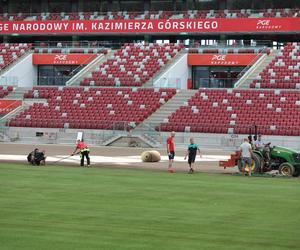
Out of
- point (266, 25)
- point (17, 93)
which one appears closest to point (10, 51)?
point (17, 93)

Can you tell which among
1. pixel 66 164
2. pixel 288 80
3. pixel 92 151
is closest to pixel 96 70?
pixel 288 80

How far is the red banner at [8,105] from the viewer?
206 feet

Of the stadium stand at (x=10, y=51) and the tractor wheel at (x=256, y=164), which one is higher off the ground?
the stadium stand at (x=10, y=51)

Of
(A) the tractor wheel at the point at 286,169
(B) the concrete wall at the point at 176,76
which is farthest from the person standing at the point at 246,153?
(B) the concrete wall at the point at 176,76

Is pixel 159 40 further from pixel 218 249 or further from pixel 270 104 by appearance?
pixel 218 249

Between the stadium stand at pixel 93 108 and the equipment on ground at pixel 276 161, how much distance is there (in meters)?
25.0

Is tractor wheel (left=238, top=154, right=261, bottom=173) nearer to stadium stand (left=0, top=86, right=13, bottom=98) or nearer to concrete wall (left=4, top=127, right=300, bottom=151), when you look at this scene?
concrete wall (left=4, top=127, right=300, bottom=151)

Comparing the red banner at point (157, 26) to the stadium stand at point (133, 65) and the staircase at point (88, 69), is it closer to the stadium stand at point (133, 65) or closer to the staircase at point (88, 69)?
the stadium stand at point (133, 65)

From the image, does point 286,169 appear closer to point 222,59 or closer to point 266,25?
point 222,59

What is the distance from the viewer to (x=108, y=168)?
34.2 metres

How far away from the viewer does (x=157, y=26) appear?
70.6 metres

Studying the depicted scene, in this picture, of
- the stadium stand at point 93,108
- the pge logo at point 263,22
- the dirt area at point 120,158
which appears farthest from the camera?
the pge logo at point 263,22

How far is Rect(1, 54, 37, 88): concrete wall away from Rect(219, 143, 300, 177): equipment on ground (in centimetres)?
4112

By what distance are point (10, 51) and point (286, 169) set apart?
46.4 m
